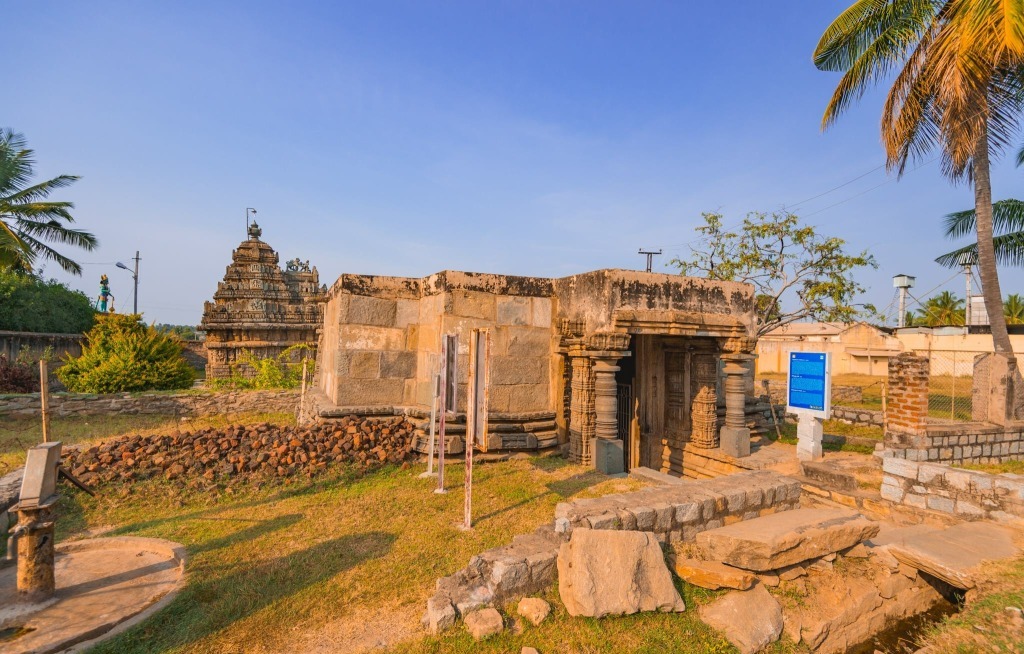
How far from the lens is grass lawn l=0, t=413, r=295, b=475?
34.3ft

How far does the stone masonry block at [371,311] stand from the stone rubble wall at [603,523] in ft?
15.6

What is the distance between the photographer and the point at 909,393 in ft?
28.5

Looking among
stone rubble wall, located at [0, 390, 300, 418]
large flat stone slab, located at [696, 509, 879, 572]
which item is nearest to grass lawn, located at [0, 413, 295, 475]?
stone rubble wall, located at [0, 390, 300, 418]

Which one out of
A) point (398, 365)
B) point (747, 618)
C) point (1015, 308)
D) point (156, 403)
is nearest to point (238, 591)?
point (747, 618)

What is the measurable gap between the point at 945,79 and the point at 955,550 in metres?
9.98

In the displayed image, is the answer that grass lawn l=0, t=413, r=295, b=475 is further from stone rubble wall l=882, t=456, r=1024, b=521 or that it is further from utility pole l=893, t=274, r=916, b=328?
utility pole l=893, t=274, r=916, b=328

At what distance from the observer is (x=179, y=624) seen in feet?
11.3

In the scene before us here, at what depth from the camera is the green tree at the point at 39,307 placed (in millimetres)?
20281

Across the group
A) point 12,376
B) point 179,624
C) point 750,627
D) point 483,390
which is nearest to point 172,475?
point 179,624

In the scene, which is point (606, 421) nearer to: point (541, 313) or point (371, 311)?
point (541, 313)

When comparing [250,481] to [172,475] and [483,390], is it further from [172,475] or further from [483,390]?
[483,390]

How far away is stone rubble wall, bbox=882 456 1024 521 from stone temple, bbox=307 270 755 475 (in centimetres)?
334

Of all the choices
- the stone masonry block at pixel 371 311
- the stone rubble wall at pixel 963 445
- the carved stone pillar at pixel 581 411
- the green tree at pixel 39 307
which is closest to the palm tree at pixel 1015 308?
the stone rubble wall at pixel 963 445

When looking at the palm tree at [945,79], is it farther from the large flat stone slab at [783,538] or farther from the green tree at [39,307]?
the green tree at [39,307]
